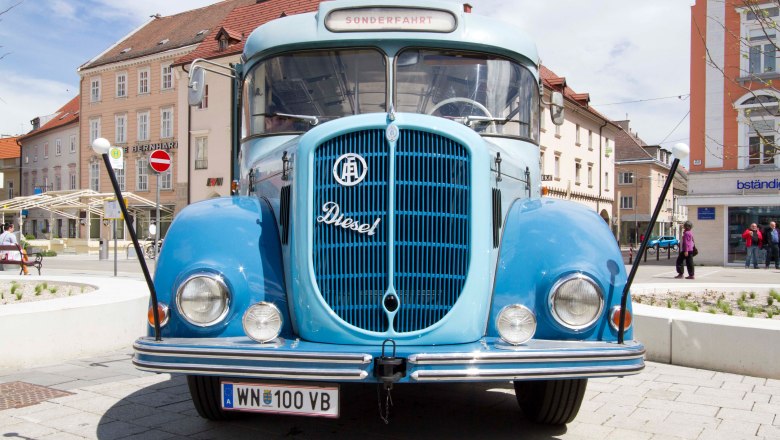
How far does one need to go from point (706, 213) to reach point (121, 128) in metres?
33.9

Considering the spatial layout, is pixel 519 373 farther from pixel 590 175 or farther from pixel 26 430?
pixel 590 175

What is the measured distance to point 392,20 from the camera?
438 cm

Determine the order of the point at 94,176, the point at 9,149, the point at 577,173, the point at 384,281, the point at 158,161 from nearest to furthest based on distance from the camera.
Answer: the point at 384,281
the point at 158,161
the point at 577,173
the point at 94,176
the point at 9,149

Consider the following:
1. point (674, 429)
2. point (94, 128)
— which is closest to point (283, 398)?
point (674, 429)

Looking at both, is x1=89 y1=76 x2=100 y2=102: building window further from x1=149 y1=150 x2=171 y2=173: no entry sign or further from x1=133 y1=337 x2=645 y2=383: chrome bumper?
x1=133 y1=337 x2=645 y2=383: chrome bumper

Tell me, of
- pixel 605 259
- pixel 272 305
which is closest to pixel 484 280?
pixel 605 259

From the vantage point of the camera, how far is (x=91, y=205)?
101 ft

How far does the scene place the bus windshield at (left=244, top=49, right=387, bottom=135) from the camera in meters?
4.36

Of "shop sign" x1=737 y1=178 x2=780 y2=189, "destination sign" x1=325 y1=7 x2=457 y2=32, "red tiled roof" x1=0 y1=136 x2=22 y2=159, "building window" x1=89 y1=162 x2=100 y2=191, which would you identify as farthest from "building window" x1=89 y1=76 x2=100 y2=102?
"destination sign" x1=325 y1=7 x2=457 y2=32

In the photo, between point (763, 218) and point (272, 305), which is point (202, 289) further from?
point (763, 218)

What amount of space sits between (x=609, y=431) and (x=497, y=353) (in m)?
1.67

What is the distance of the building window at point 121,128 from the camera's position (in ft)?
137

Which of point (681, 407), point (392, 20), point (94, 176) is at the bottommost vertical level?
point (681, 407)

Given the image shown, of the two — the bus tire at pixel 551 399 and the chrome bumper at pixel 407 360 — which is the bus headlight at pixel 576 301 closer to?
the chrome bumper at pixel 407 360
